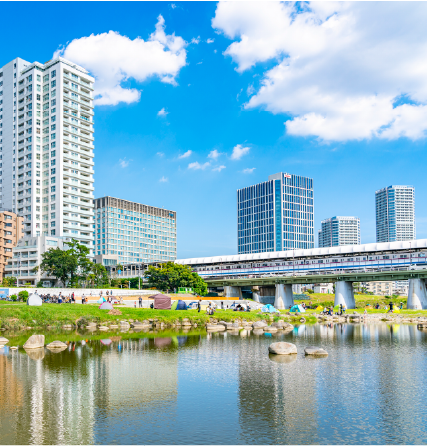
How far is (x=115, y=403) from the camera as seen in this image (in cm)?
2164

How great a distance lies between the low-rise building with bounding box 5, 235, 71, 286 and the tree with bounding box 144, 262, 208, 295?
33856 millimetres

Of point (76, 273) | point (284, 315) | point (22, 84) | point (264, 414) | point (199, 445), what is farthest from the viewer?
point (22, 84)

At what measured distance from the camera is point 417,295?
9525 cm

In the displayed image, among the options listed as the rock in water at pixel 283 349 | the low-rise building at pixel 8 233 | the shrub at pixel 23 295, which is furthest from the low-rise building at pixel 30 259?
the rock in water at pixel 283 349

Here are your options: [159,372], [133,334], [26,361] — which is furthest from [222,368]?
[133,334]

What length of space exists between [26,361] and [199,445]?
21009 mm

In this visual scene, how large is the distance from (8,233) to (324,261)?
98.0 m

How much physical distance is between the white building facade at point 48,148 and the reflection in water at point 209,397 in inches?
4439

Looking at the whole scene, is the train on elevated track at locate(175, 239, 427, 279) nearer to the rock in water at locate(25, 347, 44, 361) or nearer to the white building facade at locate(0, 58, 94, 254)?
the white building facade at locate(0, 58, 94, 254)

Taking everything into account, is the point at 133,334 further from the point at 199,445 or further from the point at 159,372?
the point at 199,445

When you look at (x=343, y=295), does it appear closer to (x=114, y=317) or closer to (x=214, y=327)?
(x=214, y=327)

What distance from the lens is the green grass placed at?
178ft

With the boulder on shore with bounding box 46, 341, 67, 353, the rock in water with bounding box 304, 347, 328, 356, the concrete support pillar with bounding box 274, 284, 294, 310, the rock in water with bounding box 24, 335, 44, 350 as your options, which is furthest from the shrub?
the concrete support pillar with bounding box 274, 284, 294, 310

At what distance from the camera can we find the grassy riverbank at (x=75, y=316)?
5428 cm
